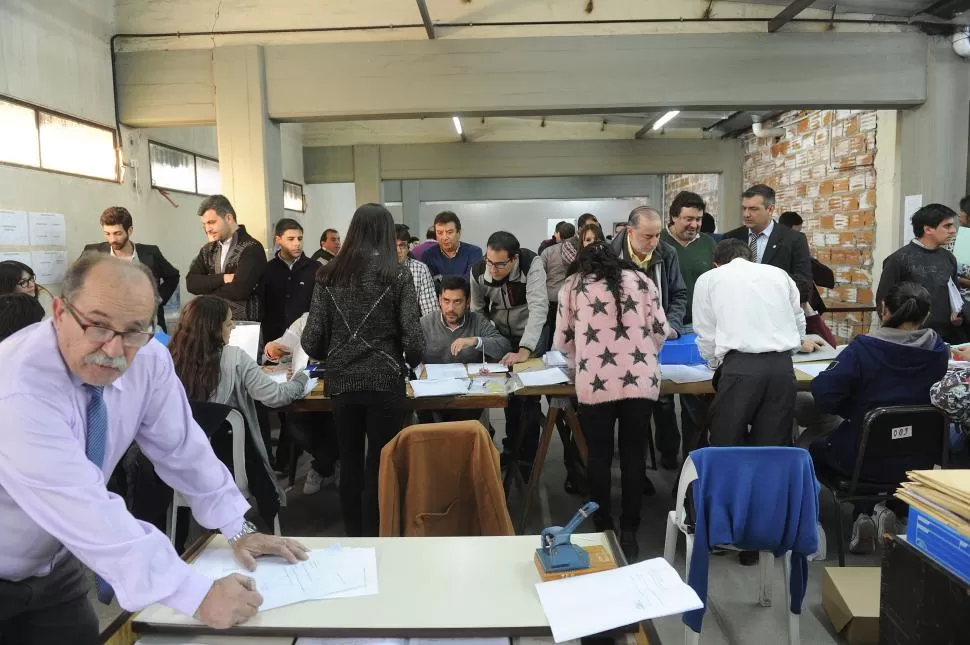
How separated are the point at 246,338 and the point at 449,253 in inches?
70.4

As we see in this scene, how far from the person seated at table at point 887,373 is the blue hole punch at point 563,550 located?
1761 millimetres

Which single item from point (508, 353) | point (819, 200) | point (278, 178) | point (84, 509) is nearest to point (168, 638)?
point (84, 509)

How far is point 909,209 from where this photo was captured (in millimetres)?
5469

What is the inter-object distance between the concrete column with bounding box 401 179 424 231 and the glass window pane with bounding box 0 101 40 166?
8762mm

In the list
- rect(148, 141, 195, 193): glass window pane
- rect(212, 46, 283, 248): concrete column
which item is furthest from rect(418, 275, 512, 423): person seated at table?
rect(148, 141, 195, 193): glass window pane

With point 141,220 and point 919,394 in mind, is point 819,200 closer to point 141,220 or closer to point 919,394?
point 919,394

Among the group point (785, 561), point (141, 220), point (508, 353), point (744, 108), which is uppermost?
point (744, 108)

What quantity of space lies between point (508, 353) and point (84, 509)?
8.56 ft

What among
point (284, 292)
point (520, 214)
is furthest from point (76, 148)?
point (520, 214)

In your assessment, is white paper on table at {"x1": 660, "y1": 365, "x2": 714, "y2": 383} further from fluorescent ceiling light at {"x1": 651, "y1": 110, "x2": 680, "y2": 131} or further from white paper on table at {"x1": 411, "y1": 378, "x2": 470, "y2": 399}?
fluorescent ceiling light at {"x1": 651, "y1": 110, "x2": 680, "y2": 131}

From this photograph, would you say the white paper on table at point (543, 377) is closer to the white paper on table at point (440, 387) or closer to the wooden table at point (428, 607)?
the white paper on table at point (440, 387)

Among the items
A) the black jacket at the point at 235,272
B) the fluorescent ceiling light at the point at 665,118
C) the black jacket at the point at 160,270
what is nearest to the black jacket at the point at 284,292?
the black jacket at the point at 235,272

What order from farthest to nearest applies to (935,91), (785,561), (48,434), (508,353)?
1. (935,91)
2. (508,353)
3. (785,561)
4. (48,434)

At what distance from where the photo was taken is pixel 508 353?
11.6ft
